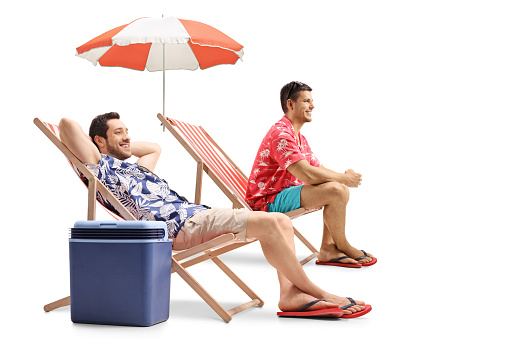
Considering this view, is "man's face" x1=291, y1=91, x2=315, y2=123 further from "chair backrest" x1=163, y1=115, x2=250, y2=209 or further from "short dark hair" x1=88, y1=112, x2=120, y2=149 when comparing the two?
"short dark hair" x1=88, y1=112, x2=120, y2=149

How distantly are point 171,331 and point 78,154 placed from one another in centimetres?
117

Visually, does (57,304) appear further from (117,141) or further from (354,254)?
(354,254)

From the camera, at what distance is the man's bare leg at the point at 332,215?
17.2ft

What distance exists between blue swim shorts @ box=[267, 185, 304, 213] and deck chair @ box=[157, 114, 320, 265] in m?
0.07

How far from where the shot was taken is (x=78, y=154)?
12.3 feet

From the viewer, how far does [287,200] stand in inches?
210


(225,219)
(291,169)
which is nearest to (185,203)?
(225,219)

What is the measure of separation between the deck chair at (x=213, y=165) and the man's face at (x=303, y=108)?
713 mm

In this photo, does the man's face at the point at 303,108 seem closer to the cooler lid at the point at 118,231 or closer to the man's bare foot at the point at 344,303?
the man's bare foot at the point at 344,303

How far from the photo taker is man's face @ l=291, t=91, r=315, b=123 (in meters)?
5.49

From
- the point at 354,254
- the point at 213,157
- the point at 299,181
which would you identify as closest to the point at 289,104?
the point at 299,181

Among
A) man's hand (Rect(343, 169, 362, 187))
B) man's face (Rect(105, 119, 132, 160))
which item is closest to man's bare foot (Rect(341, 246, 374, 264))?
man's hand (Rect(343, 169, 362, 187))

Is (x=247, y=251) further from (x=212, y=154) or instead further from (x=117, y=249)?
(x=117, y=249)

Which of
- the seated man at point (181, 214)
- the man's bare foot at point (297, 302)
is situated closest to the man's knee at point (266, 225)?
the seated man at point (181, 214)
